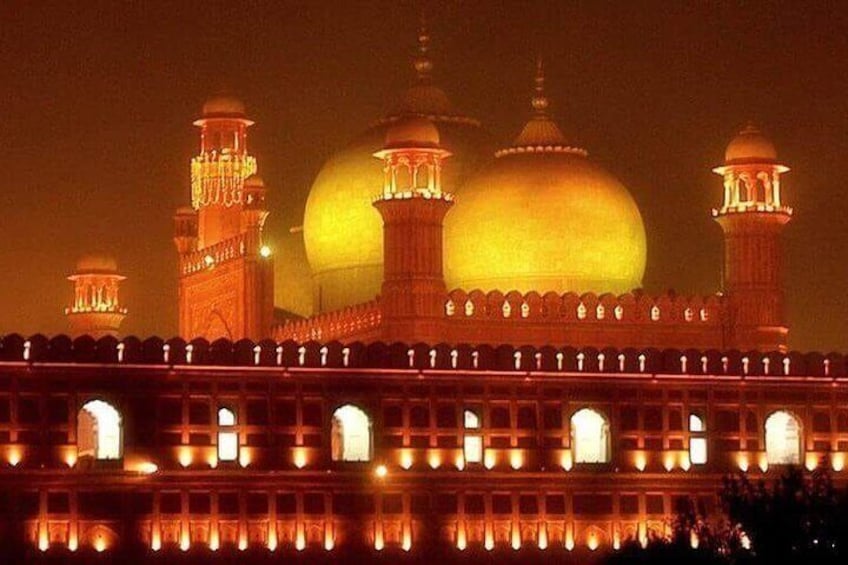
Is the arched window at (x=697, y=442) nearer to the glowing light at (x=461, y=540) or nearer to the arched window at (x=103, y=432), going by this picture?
the glowing light at (x=461, y=540)

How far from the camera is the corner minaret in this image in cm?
6681

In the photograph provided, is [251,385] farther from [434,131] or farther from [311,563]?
[434,131]

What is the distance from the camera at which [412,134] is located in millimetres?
62469

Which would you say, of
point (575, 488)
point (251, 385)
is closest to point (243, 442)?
point (251, 385)

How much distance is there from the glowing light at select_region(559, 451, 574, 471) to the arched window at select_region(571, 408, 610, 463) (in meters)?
0.41

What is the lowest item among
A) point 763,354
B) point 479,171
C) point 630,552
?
point 630,552

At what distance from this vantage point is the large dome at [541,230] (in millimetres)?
64875

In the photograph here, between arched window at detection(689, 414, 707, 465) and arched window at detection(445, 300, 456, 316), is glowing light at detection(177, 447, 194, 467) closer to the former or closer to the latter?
arched window at detection(445, 300, 456, 316)

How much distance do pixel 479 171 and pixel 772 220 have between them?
6035 millimetres

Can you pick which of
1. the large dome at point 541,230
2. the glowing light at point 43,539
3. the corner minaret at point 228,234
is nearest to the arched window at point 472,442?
the large dome at point 541,230

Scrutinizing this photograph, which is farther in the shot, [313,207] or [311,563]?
[313,207]

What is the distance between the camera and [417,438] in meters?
58.9

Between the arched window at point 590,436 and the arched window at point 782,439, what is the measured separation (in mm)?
→ 3144

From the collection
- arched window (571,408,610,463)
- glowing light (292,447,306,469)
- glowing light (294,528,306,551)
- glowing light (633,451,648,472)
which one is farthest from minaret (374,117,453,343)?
glowing light (294,528,306,551)
